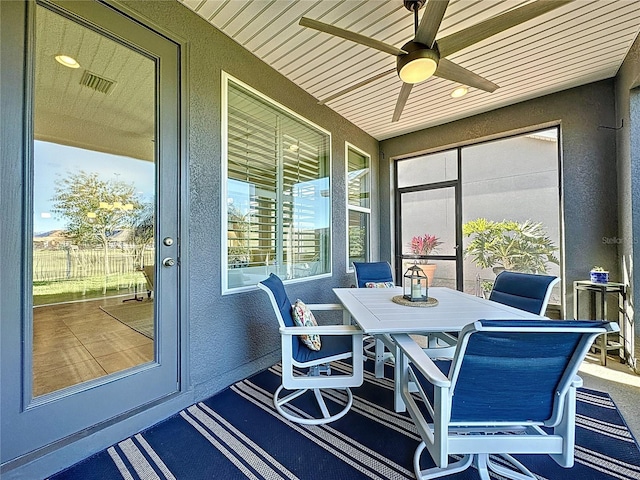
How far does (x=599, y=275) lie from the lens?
9.43ft

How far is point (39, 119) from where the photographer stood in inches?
59.9

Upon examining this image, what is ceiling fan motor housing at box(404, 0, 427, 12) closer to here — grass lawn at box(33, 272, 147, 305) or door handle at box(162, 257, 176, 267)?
door handle at box(162, 257, 176, 267)

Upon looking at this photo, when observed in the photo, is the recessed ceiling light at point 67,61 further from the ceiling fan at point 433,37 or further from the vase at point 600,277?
the vase at point 600,277

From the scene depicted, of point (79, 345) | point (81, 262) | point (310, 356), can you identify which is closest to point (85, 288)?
point (81, 262)

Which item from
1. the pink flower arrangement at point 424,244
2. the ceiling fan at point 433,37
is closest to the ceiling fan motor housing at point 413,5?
the ceiling fan at point 433,37

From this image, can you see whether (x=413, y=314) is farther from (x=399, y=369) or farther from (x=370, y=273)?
(x=370, y=273)

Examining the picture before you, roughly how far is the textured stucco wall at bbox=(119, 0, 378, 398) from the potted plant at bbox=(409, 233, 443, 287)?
292 centimetres

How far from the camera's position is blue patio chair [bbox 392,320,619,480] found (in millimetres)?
1021

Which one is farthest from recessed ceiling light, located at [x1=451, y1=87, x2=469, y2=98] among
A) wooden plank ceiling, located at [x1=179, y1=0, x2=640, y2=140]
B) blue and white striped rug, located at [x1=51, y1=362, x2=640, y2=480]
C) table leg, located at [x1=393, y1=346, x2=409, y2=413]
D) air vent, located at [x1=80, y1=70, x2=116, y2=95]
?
air vent, located at [x1=80, y1=70, x2=116, y2=95]

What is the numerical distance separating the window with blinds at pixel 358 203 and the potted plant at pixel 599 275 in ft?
8.90

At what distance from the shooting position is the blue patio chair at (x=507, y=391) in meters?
1.02

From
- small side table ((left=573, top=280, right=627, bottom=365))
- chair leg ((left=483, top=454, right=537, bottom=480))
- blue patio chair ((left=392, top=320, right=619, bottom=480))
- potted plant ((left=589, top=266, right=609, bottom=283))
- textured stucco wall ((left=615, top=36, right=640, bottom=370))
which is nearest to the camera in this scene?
blue patio chair ((left=392, top=320, right=619, bottom=480))

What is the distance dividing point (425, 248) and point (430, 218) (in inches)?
19.8

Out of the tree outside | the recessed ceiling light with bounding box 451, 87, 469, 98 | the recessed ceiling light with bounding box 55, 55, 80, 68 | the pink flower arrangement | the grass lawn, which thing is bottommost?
the grass lawn
